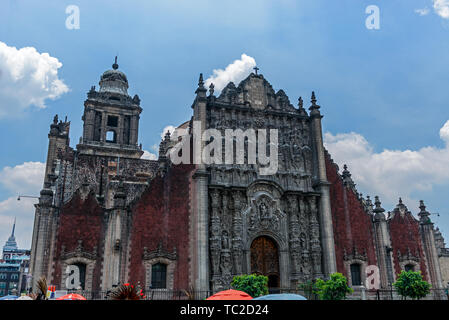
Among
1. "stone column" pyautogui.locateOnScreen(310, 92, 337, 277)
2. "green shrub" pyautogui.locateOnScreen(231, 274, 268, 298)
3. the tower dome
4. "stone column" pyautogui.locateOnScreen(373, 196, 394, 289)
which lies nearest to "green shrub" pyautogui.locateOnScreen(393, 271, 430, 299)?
"stone column" pyautogui.locateOnScreen(310, 92, 337, 277)

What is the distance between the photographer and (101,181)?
37.3m

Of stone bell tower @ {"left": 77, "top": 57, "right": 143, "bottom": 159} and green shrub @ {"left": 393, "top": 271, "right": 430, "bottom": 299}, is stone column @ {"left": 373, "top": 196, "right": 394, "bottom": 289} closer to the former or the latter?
green shrub @ {"left": 393, "top": 271, "right": 430, "bottom": 299}

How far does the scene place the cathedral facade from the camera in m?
22.5

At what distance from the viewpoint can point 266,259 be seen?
2525 cm

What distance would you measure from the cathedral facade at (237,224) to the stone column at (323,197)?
0.08 m

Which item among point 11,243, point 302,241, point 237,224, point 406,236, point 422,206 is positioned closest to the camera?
point 237,224

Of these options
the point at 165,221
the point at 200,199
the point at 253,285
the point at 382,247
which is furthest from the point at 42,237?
the point at 382,247

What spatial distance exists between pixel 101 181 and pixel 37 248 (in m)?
16.0

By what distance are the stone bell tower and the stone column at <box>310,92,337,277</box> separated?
26.9 m

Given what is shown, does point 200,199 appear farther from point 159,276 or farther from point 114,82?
point 114,82

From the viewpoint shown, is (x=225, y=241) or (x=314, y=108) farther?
(x=314, y=108)

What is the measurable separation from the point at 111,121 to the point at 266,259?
1320 inches

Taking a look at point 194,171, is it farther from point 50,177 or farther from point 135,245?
point 50,177
